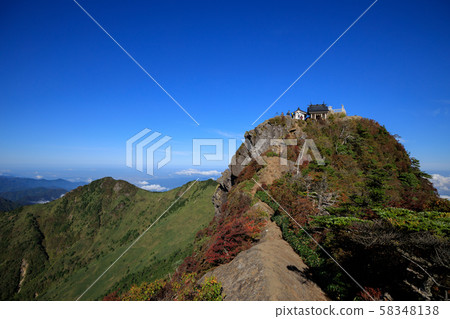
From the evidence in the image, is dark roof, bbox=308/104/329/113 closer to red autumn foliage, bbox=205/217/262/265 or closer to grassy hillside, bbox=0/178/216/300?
red autumn foliage, bbox=205/217/262/265

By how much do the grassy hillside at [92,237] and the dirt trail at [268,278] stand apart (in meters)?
43.1

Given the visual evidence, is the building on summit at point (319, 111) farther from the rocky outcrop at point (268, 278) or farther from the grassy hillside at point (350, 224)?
the rocky outcrop at point (268, 278)

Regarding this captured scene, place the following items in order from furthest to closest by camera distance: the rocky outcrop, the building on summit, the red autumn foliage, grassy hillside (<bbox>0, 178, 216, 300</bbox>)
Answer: grassy hillside (<bbox>0, 178, 216, 300</bbox>) → the building on summit → the red autumn foliage → the rocky outcrop

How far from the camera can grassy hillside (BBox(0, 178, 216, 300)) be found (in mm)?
60406

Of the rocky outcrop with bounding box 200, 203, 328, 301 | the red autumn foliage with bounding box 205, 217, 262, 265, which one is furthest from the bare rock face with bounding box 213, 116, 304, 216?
the rocky outcrop with bounding box 200, 203, 328, 301

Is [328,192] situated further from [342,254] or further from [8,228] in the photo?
[8,228]

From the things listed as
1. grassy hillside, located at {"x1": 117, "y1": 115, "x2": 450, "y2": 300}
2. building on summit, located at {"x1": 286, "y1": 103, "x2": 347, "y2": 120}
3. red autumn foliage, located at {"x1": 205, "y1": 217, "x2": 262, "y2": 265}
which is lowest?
red autumn foliage, located at {"x1": 205, "y1": 217, "x2": 262, "y2": 265}

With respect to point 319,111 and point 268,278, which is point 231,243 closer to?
point 268,278

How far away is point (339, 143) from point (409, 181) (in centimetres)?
1047

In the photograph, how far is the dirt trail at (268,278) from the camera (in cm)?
779

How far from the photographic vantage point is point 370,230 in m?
6.81

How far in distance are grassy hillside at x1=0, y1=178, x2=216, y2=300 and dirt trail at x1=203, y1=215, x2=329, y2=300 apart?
43066mm

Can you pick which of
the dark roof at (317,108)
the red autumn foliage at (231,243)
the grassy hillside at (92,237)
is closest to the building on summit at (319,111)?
the dark roof at (317,108)
